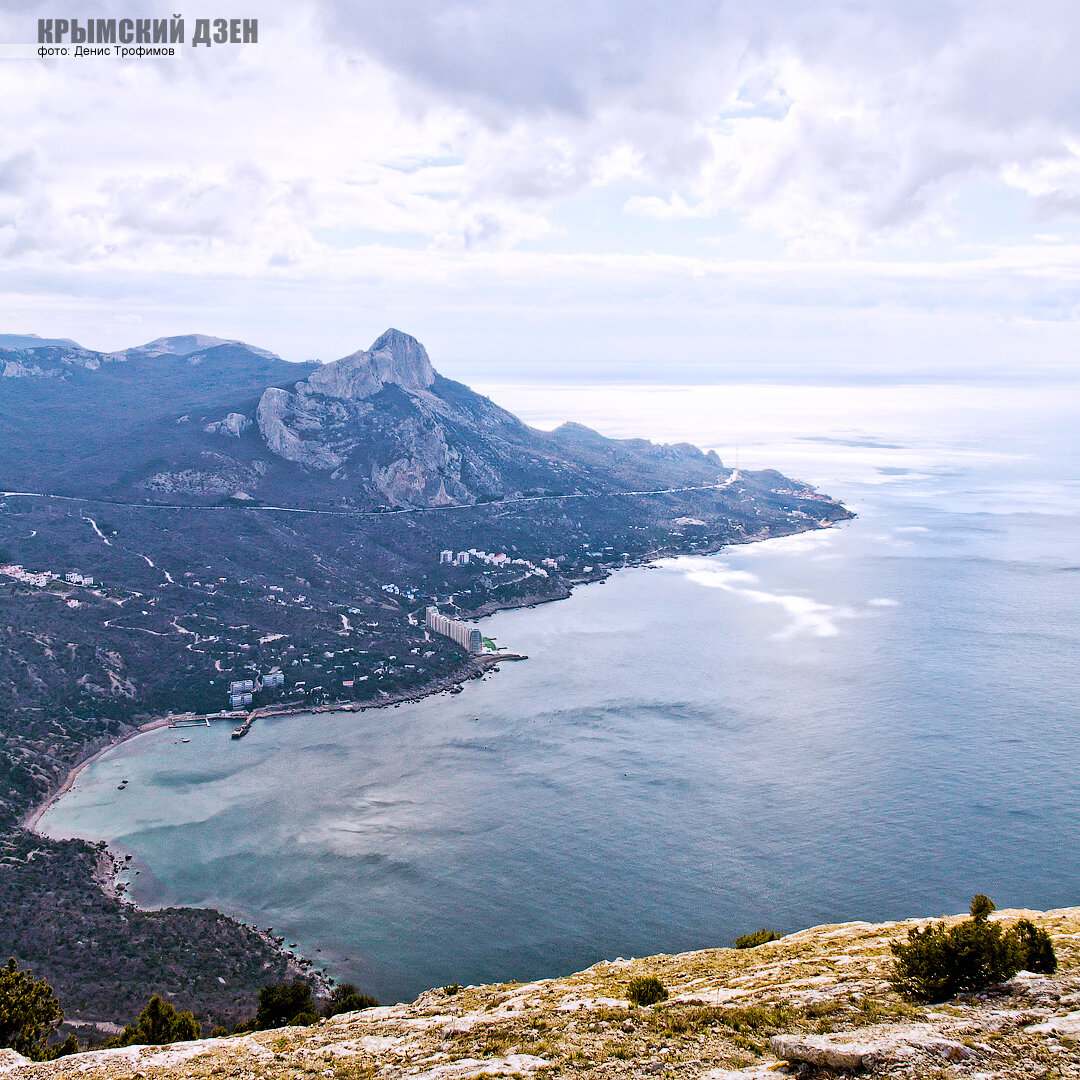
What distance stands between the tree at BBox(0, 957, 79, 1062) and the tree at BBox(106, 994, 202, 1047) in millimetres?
1538

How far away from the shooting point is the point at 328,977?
36219 millimetres

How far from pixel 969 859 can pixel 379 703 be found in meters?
45.2

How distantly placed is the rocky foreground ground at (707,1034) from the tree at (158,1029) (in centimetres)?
713

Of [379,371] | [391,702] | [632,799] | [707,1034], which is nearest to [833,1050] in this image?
[707,1034]

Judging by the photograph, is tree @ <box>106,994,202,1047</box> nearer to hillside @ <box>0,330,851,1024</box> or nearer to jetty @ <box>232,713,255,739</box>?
hillside @ <box>0,330,851,1024</box>

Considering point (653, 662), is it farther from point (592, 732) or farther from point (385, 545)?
point (385, 545)

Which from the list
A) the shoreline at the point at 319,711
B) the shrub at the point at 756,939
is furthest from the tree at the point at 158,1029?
the shrub at the point at 756,939

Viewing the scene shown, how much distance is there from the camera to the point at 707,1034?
14.2 m

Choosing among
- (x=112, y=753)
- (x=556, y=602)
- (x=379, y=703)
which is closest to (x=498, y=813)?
(x=379, y=703)

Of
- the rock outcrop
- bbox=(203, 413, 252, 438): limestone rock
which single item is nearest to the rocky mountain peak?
the rock outcrop

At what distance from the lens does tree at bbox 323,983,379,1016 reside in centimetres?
2925

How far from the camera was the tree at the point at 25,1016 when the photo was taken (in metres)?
21.8

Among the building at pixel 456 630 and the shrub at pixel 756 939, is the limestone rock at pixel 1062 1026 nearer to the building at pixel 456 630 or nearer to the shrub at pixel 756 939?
the shrub at pixel 756 939

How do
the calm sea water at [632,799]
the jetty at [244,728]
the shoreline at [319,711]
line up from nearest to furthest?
the shoreline at [319,711]
the calm sea water at [632,799]
the jetty at [244,728]
